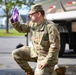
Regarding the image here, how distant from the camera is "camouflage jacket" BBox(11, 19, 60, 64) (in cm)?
507

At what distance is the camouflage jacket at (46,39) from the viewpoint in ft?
16.6

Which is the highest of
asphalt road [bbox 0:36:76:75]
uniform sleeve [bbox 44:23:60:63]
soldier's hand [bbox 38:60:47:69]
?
uniform sleeve [bbox 44:23:60:63]

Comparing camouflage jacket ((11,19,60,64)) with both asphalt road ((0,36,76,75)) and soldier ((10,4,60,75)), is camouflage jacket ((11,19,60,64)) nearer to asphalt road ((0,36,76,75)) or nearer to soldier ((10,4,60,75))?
soldier ((10,4,60,75))

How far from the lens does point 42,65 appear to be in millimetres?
5121

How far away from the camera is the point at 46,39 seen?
17.2 ft

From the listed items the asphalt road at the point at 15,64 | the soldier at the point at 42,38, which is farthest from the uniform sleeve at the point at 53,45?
the asphalt road at the point at 15,64

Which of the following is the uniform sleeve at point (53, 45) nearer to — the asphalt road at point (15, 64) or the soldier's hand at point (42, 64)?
the soldier's hand at point (42, 64)

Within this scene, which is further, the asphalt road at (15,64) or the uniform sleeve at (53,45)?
the asphalt road at (15,64)

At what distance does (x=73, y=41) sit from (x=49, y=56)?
5.88m

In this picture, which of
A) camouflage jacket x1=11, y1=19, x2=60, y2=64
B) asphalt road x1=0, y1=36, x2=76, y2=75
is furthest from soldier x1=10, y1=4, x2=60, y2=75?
asphalt road x1=0, y1=36, x2=76, y2=75

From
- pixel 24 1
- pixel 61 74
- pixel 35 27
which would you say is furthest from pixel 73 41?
pixel 24 1

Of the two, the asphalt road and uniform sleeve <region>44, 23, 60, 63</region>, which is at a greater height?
uniform sleeve <region>44, 23, 60, 63</region>

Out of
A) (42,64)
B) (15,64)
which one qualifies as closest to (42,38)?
(42,64)

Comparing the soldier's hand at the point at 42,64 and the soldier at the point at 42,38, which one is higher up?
the soldier at the point at 42,38
